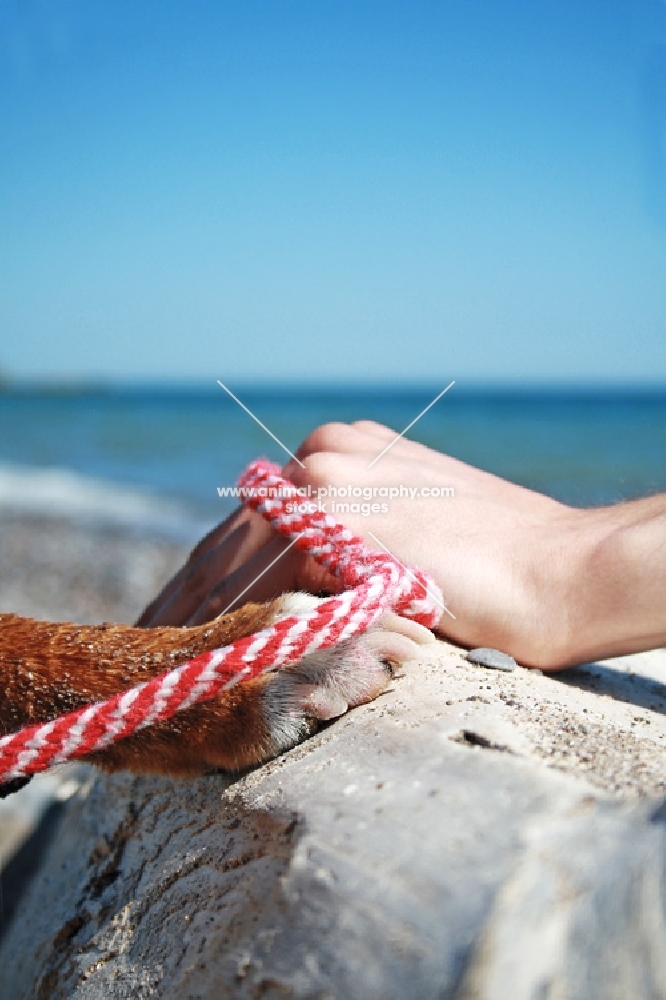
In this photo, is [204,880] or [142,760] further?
[142,760]

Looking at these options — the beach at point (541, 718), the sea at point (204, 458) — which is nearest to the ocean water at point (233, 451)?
the sea at point (204, 458)

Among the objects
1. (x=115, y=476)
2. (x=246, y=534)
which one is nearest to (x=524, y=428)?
(x=115, y=476)

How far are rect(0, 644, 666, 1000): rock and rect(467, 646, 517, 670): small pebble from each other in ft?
0.26

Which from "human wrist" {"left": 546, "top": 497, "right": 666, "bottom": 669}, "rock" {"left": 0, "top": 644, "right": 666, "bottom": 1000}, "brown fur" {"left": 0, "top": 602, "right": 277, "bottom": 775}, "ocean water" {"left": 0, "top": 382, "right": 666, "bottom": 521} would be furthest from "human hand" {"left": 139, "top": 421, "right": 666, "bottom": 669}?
"ocean water" {"left": 0, "top": 382, "right": 666, "bottom": 521}

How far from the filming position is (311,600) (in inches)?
54.7

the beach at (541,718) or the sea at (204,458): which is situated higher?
the beach at (541,718)

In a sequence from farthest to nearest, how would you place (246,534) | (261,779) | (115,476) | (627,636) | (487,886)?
(115,476) < (246,534) < (627,636) < (261,779) < (487,886)

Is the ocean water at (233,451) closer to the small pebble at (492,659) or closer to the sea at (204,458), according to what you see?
the sea at (204,458)

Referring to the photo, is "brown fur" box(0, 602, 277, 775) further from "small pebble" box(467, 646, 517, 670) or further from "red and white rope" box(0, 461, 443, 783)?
"small pebble" box(467, 646, 517, 670)

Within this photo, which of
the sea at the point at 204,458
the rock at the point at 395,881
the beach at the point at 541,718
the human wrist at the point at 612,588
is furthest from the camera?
the sea at the point at 204,458

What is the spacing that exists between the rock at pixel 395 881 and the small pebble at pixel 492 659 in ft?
0.26

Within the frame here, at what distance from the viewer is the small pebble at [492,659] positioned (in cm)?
144

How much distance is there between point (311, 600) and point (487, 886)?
667 millimetres

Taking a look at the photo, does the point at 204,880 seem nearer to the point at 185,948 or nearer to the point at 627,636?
the point at 185,948
